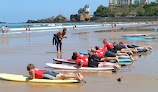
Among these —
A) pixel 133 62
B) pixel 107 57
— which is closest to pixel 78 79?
pixel 107 57

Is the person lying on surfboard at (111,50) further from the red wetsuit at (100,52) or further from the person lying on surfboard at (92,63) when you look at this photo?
the person lying on surfboard at (92,63)

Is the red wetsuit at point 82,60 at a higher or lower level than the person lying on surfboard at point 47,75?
higher

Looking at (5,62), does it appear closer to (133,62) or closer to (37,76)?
(37,76)

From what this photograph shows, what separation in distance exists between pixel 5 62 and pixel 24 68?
1907mm

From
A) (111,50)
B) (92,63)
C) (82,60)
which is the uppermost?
(111,50)

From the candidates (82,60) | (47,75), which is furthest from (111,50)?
(47,75)

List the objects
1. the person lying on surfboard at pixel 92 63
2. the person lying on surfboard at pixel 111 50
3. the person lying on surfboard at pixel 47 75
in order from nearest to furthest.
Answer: the person lying on surfboard at pixel 47 75 < the person lying on surfboard at pixel 92 63 < the person lying on surfboard at pixel 111 50

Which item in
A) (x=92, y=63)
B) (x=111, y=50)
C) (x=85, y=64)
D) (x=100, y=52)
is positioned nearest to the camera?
(x=92, y=63)

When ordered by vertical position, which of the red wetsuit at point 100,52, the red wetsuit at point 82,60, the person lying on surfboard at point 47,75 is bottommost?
the person lying on surfboard at point 47,75

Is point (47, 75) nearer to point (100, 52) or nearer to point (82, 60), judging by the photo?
point (82, 60)

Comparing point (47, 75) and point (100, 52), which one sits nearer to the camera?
point (47, 75)

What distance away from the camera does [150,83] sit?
7.70 metres

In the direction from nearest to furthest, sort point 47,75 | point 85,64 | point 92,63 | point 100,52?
point 47,75 → point 92,63 → point 85,64 → point 100,52

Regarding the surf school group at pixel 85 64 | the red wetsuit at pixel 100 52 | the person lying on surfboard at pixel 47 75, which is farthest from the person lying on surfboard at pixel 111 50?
the person lying on surfboard at pixel 47 75
